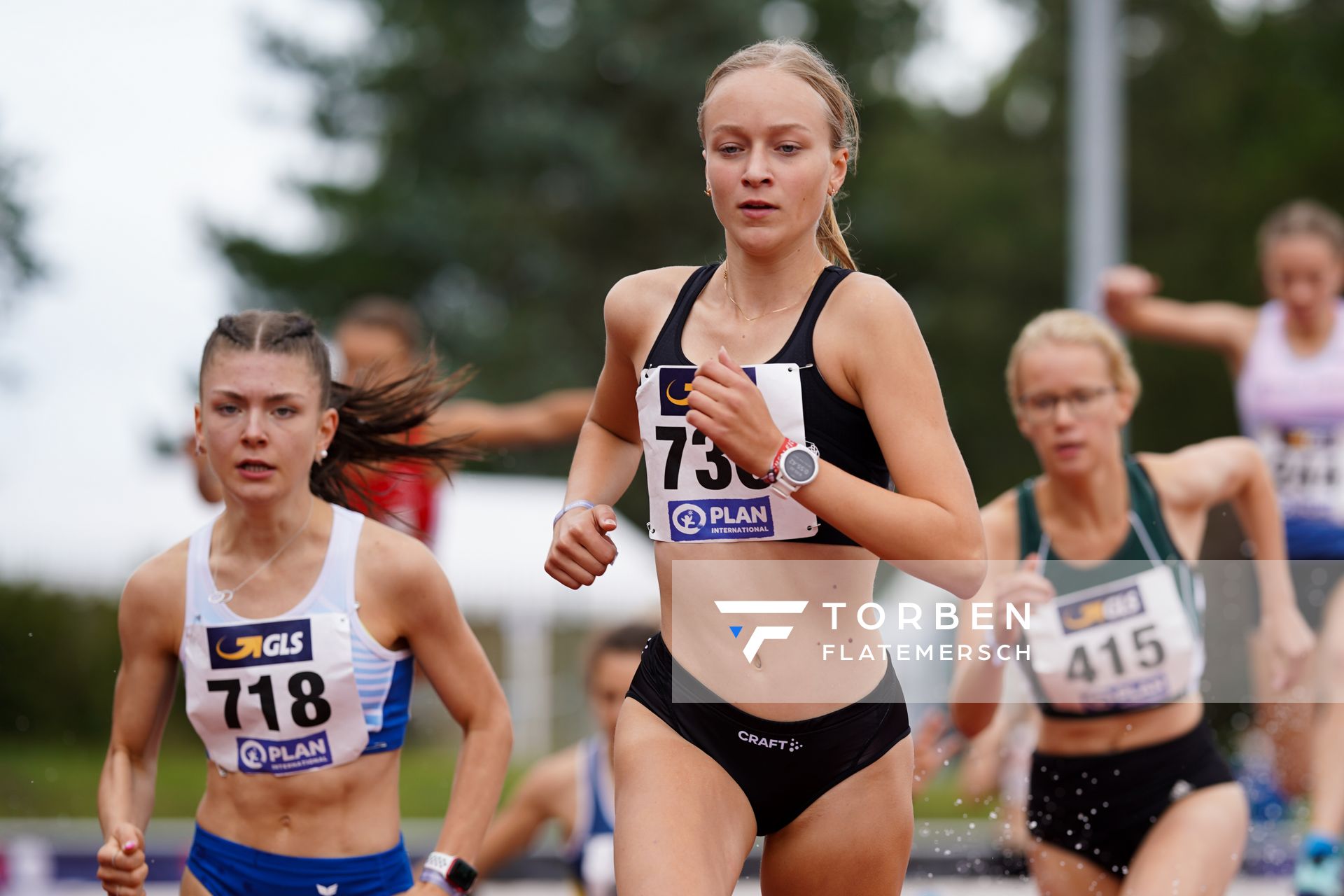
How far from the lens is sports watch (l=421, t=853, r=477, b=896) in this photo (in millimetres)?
3721

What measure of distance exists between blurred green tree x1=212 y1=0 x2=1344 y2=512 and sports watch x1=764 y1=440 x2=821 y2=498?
18079 mm

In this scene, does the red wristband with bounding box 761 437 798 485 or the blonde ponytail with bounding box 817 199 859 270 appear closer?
the red wristband with bounding box 761 437 798 485

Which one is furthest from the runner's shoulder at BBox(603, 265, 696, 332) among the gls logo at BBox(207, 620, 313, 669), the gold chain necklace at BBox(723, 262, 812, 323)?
the gls logo at BBox(207, 620, 313, 669)

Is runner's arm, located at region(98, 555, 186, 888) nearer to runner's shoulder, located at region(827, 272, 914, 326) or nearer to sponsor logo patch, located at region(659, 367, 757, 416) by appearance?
sponsor logo patch, located at region(659, 367, 757, 416)

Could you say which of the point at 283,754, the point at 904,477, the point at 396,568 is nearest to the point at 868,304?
the point at 904,477

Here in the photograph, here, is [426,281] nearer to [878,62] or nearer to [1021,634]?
[878,62]

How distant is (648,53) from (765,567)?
1983 cm

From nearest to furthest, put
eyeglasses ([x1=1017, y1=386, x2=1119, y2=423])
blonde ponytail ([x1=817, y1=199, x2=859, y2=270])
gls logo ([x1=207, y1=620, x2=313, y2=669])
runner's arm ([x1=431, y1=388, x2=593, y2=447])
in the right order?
1. blonde ponytail ([x1=817, y1=199, x2=859, y2=270])
2. gls logo ([x1=207, y1=620, x2=313, y2=669])
3. eyeglasses ([x1=1017, y1=386, x2=1119, y2=423])
4. runner's arm ([x1=431, y1=388, x2=593, y2=447])

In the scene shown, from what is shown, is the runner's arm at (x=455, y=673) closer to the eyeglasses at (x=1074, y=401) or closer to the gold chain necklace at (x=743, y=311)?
the gold chain necklace at (x=743, y=311)

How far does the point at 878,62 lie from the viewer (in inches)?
968

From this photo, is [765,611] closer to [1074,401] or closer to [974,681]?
[974,681]

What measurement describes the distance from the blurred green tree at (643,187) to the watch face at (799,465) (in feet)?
59.3

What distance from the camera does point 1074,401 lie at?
4.54 meters

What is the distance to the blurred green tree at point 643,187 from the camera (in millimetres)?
21656
